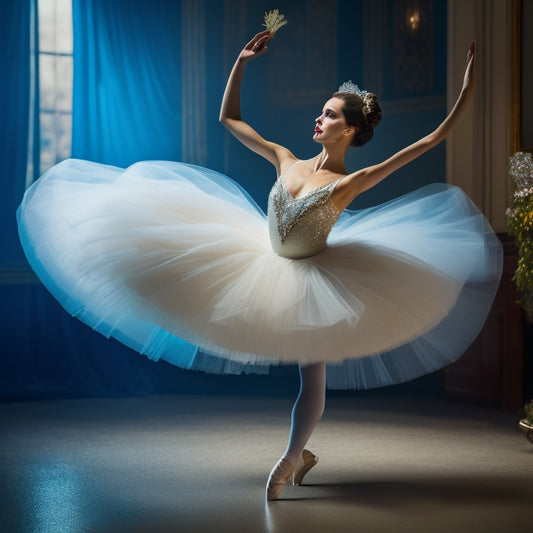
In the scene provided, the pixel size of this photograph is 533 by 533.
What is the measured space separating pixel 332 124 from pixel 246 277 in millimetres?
669

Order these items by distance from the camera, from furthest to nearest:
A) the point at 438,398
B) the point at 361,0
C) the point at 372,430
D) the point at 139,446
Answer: the point at 361,0 < the point at 438,398 < the point at 372,430 < the point at 139,446

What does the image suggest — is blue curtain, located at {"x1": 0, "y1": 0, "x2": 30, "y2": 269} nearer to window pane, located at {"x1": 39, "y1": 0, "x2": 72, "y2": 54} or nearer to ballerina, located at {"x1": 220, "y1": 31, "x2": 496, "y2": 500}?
window pane, located at {"x1": 39, "y1": 0, "x2": 72, "y2": 54}

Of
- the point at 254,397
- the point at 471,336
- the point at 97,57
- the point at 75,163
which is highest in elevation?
the point at 97,57

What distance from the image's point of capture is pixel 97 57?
483 cm

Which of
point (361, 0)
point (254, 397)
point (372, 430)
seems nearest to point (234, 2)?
point (361, 0)

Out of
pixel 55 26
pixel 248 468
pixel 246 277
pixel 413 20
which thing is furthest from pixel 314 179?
pixel 413 20

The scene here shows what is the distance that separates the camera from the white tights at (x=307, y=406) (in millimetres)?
2695

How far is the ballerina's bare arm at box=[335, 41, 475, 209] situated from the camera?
2607mm

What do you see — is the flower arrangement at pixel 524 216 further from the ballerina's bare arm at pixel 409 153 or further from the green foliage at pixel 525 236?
the ballerina's bare arm at pixel 409 153

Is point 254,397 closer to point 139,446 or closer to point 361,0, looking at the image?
point 139,446

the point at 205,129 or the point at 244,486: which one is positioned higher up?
the point at 205,129

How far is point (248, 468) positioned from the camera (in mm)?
3115

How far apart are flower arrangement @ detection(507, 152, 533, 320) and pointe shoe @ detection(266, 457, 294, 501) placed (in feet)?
4.60

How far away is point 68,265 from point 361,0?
391cm
